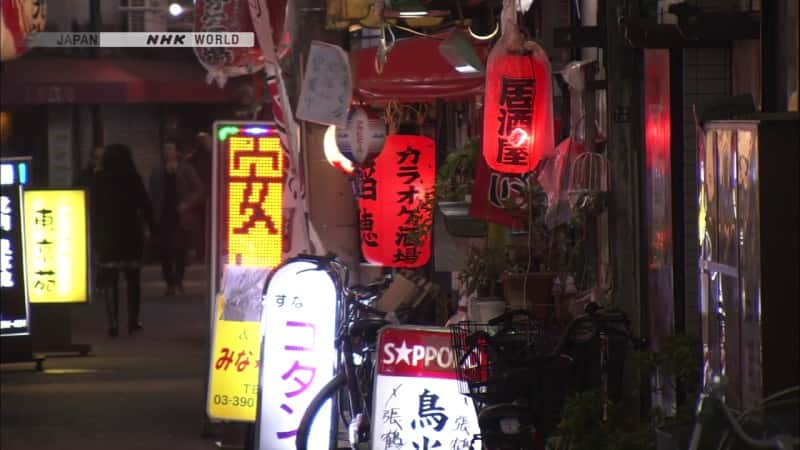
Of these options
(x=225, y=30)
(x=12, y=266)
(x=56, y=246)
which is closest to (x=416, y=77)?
(x=225, y=30)

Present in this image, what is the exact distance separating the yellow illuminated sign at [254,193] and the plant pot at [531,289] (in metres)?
2.92

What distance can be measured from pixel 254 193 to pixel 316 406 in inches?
109

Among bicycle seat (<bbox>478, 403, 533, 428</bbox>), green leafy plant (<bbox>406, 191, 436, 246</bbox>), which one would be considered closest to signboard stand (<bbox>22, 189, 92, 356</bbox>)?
green leafy plant (<bbox>406, 191, 436, 246</bbox>)

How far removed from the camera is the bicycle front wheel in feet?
32.1

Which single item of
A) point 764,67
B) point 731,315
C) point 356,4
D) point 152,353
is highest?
point 356,4

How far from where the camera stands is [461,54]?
11.2 metres

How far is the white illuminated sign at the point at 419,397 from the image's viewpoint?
8828 millimetres

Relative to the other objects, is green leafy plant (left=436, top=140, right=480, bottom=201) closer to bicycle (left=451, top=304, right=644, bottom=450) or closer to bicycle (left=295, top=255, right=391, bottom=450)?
bicycle (left=295, top=255, right=391, bottom=450)

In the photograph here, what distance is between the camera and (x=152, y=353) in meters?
18.5

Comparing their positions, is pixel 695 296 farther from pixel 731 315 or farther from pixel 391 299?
pixel 731 315

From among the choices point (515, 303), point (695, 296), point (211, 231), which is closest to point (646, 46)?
point (695, 296)

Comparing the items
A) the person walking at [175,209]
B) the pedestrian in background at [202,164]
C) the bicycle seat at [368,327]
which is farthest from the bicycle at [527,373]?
the person walking at [175,209]

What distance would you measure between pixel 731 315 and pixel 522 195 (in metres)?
5.26

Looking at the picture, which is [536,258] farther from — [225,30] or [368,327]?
[225,30]
